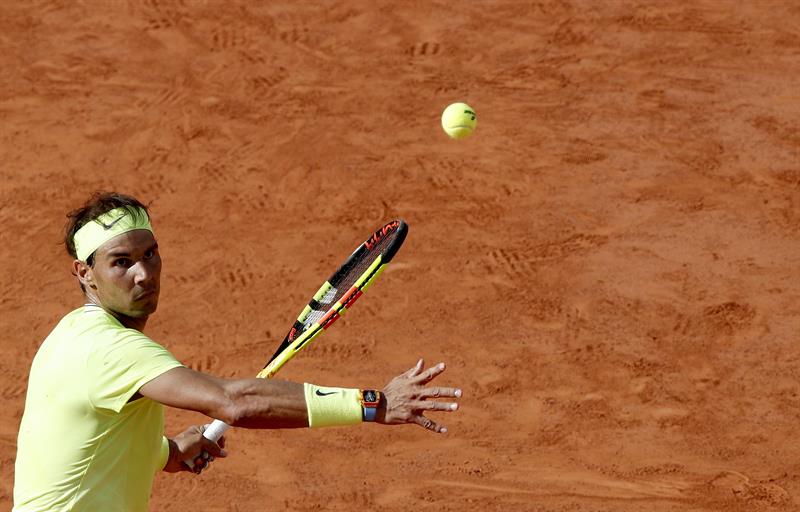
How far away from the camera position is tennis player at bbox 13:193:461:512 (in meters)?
3.64

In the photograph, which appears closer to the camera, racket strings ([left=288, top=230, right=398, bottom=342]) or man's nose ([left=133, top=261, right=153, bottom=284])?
man's nose ([left=133, top=261, right=153, bottom=284])

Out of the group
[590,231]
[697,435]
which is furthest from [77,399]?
[590,231]

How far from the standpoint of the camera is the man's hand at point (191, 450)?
4.84 meters

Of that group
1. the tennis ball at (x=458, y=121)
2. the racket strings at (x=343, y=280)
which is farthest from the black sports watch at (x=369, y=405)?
the tennis ball at (x=458, y=121)

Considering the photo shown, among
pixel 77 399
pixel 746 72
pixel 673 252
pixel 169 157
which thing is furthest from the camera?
pixel 746 72

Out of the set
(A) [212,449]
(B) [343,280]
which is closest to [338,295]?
(B) [343,280]

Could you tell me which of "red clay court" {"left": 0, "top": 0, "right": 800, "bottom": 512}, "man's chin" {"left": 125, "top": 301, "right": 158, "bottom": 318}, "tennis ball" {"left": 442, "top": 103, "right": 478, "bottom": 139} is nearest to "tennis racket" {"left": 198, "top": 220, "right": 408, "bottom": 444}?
"man's chin" {"left": 125, "top": 301, "right": 158, "bottom": 318}

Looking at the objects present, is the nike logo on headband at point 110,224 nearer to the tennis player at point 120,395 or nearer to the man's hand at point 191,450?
the tennis player at point 120,395

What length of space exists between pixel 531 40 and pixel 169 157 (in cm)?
390

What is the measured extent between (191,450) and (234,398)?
1370 mm

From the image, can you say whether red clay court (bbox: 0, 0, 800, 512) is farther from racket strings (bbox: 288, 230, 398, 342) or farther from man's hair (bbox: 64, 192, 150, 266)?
man's hair (bbox: 64, 192, 150, 266)

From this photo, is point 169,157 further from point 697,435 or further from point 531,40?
point 697,435

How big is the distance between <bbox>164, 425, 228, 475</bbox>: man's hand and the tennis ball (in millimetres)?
4849

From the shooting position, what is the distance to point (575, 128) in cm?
1017
